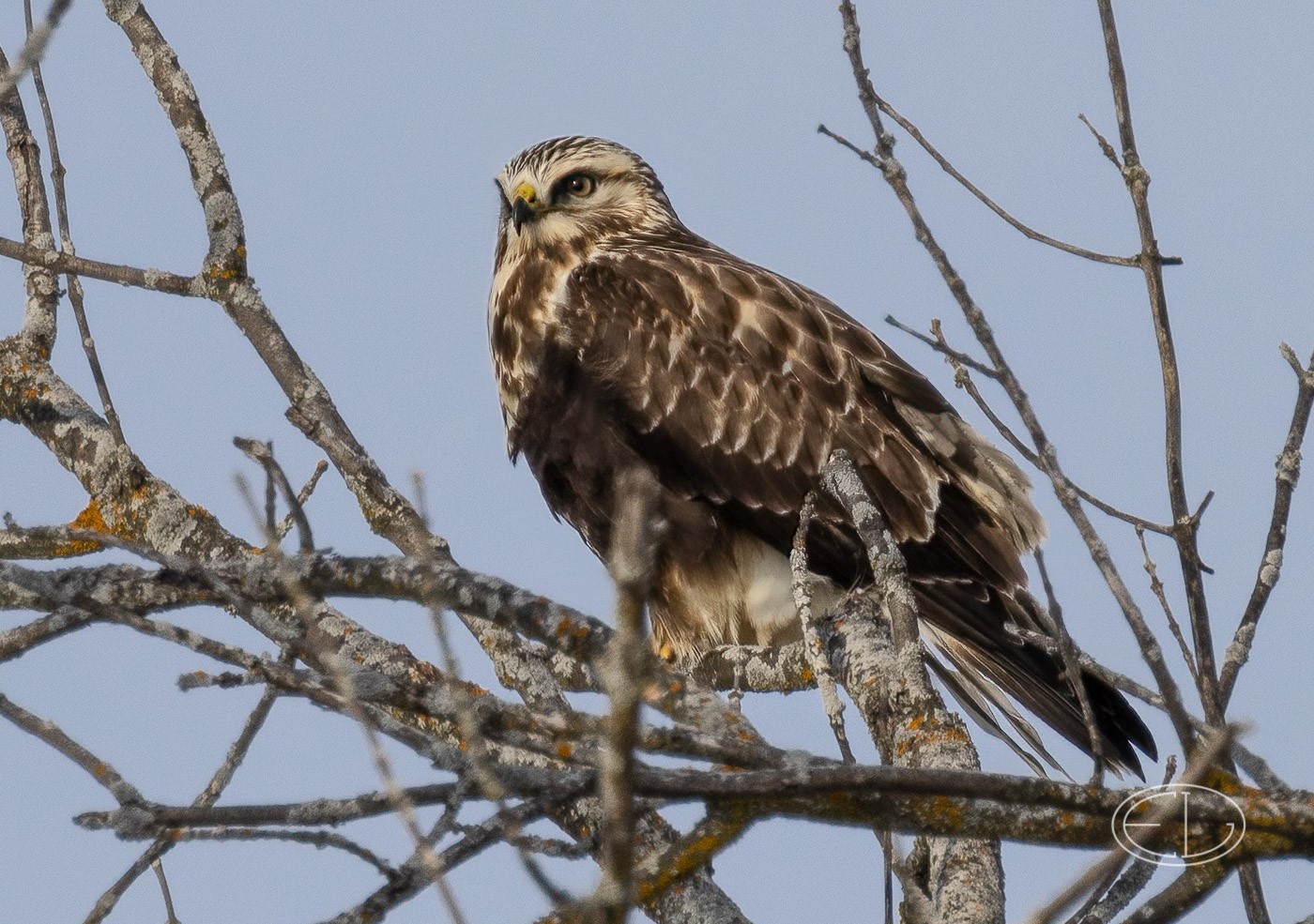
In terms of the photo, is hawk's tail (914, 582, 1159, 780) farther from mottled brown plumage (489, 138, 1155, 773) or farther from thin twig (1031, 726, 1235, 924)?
thin twig (1031, 726, 1235, 924)

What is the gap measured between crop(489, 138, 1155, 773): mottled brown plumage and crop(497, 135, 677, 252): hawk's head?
0.35m

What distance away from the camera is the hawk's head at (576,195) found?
19.3ft

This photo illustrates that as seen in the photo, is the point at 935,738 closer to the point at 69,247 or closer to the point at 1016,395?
the point at 1016,395

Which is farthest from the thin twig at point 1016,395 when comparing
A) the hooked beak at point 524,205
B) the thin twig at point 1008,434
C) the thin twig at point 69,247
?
the hooked beak at point 524,205

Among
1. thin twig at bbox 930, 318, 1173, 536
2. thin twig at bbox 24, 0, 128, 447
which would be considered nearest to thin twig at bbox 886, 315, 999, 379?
thin twig at bbox 930, 318, 1173, 536

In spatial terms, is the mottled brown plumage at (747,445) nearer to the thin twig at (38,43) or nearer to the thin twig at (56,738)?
the thin twig at (56,738)

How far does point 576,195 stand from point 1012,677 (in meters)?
2.67

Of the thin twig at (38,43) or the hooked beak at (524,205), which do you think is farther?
the hooked beak at (524,205)

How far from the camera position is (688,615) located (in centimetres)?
501

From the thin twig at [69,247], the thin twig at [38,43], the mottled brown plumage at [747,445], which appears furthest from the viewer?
the mottled brown plumage at [747,445]

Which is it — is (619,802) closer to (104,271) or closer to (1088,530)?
(1088,530)

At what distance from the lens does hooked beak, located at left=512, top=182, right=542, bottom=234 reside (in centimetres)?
580

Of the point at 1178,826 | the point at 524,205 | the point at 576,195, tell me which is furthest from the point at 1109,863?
the point at 576,195

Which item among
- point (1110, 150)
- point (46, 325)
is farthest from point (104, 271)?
point (1110, 150)
